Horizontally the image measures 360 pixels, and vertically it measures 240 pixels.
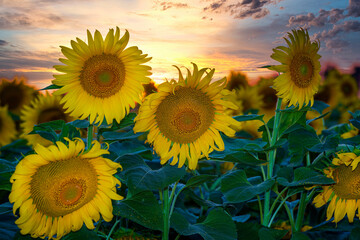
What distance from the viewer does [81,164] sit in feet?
4.12

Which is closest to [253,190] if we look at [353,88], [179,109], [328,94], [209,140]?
[209,140]

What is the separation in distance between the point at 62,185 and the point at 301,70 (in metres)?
1.00

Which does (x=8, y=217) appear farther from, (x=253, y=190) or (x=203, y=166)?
(x=203, y=166)

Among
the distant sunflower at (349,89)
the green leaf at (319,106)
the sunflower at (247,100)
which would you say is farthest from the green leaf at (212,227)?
the distant sunflower at (349,89)

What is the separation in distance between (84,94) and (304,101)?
0.91m

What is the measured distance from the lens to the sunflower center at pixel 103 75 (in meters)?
1.40

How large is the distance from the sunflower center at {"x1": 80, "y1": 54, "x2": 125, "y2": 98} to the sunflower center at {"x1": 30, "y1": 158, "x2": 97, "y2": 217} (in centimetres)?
32

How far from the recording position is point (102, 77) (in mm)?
1445

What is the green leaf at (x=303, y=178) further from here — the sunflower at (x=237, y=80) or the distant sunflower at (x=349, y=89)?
the distant sunflower at (x=349, y=89)

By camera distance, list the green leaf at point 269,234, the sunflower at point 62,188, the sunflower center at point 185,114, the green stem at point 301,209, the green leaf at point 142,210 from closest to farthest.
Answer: the sunflower at point 62,188
the green leaf at point 142,210
the sunflower center at point 185,114
the green leaf at point 269,234
the green stem at point 301,209

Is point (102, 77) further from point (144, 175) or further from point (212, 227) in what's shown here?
point (212, 227)

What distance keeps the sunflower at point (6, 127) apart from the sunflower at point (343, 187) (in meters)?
2.46

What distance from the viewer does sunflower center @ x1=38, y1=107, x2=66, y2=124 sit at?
2416mm

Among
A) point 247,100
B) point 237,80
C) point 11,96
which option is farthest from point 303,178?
point 11,96
